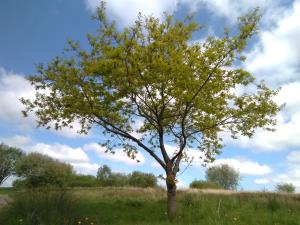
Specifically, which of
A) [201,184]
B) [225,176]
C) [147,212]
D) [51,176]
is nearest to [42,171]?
[51,176]

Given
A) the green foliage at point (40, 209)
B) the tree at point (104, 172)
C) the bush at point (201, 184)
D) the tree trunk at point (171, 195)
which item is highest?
the tree at point (104, 172)

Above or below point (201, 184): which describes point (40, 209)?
below

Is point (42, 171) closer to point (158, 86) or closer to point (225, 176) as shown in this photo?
point (158, 86)

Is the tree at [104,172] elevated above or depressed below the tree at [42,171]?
above

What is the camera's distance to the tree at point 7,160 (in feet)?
242

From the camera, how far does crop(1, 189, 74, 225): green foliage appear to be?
12320 mm

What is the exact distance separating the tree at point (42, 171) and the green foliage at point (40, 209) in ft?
72.7

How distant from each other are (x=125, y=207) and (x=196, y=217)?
492cm

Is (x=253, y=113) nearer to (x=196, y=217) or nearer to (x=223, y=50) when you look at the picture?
(x=223, y=50)

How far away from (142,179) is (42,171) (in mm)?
18160

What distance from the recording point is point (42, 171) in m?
39.8

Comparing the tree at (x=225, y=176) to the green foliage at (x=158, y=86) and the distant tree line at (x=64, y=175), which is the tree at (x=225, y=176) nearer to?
the distant tree line at (x=64, y=175)

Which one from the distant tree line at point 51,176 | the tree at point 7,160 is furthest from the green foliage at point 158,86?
the tree at point 7,160

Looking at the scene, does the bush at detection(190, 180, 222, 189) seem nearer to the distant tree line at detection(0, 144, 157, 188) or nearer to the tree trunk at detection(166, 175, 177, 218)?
the distant tree line at detection(0, 144, 157, 188)
